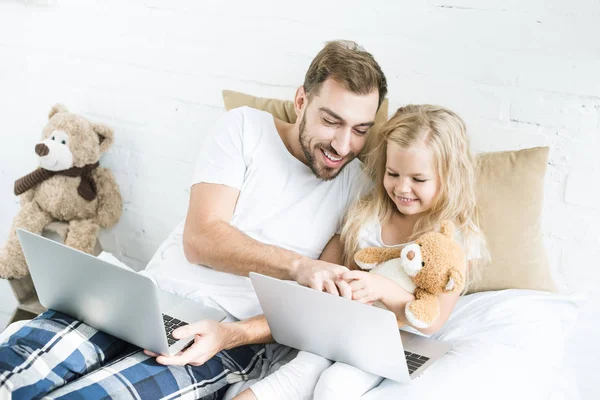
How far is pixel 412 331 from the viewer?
1.57m

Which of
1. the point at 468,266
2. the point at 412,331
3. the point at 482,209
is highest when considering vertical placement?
the point at 482,209

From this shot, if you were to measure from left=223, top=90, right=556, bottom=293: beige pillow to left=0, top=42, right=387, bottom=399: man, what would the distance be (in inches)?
13.2

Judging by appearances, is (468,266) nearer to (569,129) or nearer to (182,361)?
(569,129)

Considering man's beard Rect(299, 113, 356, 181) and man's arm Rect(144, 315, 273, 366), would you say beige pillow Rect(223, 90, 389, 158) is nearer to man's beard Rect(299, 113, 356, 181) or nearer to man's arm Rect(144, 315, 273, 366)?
man's beard Rect(299, 113, 356, 181)

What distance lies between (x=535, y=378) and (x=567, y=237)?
0.52 m

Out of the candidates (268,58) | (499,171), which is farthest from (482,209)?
(268,58)

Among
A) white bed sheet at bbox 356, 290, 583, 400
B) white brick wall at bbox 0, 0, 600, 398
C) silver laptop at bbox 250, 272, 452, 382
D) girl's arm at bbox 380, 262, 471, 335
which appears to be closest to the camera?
silver laptop at bbox 250, 272, 452, 382

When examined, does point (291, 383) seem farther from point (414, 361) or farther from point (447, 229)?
point (447, 229)

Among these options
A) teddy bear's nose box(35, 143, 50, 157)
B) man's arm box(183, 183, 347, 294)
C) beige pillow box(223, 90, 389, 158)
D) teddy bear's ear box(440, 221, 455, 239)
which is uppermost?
beige pillow box(223, 90, 389, 158)

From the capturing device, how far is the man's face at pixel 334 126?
1.61 meters

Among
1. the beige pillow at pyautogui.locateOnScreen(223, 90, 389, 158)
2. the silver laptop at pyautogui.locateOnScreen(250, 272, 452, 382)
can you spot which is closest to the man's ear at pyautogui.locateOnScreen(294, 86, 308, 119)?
the beige pillow at pyautogui.locateOnScreen(223, 90, 389, 158)

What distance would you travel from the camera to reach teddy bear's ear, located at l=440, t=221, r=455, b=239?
143 centimetres

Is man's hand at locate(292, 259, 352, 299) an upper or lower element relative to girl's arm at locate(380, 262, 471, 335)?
upper

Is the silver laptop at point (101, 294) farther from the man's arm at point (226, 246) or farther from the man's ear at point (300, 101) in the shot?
the man's ear at point (300, 101)
